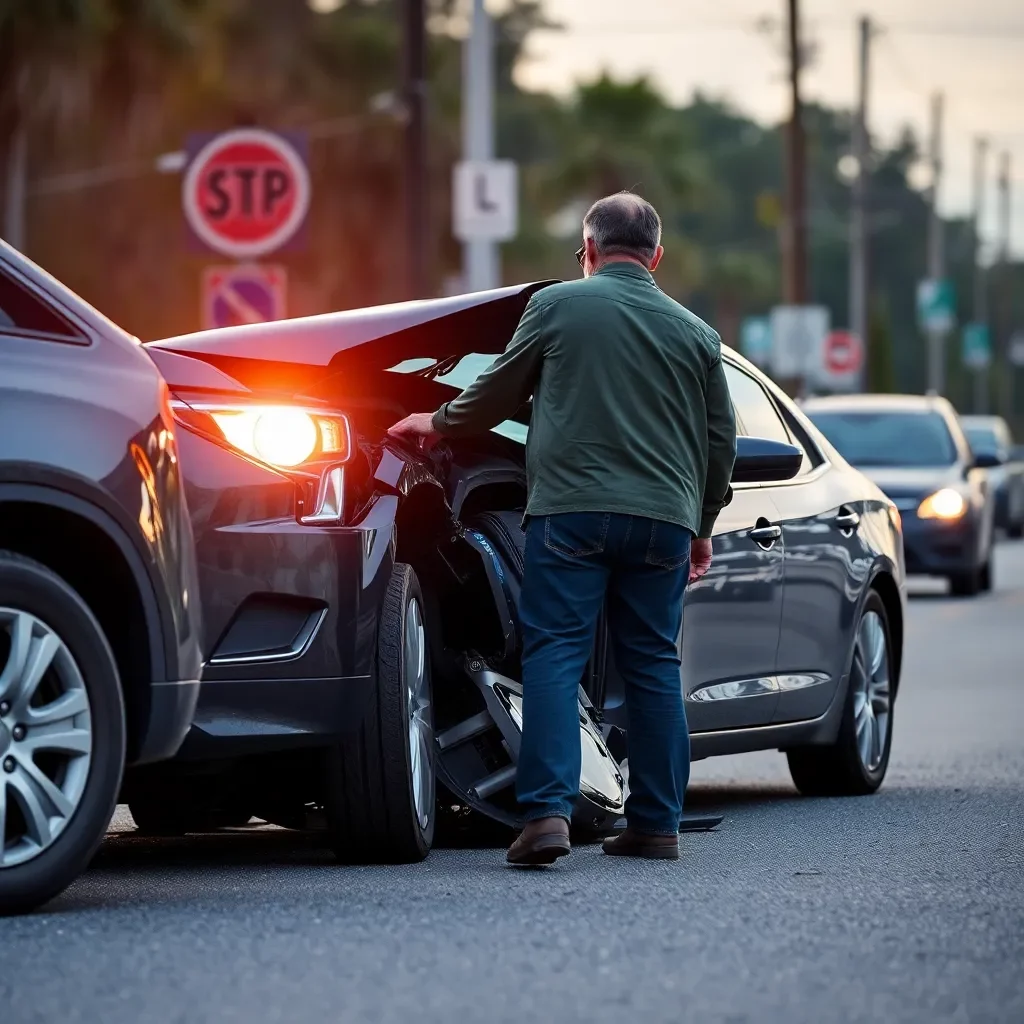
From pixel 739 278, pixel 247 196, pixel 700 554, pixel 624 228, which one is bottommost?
pixel 739 278

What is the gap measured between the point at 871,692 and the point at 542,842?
9.42ft

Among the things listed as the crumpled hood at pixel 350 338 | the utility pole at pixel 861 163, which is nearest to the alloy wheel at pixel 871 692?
the crumpled hood at pixel 350 338

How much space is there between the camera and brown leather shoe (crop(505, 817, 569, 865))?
282 inches

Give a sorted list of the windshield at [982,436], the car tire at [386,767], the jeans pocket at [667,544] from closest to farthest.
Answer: the car tire at [386,767] < the jeans pocket at [667,544] < the windshield at [982,436]

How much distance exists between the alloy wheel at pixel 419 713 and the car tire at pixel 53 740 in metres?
1.16

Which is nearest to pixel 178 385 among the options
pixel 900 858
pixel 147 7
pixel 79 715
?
pixel 79 715

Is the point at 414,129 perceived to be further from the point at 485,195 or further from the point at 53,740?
the point at 53,740

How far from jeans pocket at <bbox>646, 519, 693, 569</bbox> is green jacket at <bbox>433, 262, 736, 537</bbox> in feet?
0.09

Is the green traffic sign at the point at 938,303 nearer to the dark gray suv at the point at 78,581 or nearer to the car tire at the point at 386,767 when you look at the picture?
the car tire at the point at 386,767

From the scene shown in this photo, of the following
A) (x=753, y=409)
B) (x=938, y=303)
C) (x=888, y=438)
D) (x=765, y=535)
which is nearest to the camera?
(x=765, y=535)

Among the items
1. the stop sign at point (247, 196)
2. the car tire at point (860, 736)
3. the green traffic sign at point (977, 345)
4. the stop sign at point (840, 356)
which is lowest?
the green traffic sign at point (977, 345)

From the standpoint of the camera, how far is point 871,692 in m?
9.76

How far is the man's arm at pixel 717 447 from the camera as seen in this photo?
Answer: 7613 mm

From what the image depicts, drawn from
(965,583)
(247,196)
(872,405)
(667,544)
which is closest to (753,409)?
(667,544)
